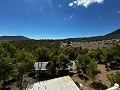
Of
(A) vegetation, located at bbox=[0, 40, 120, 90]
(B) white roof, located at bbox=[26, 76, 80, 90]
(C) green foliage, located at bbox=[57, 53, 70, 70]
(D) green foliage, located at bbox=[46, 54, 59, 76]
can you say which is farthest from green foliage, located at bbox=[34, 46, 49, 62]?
(B) white roof, located at bbox=[26, 76, 80, 90]

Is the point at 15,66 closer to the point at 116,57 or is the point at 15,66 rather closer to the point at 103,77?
the point at 103,77

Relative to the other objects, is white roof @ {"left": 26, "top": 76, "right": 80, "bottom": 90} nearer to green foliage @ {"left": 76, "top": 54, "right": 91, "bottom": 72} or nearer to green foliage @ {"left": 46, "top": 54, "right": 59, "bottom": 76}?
green foliage @ {"left": 46, "top": 54, "right": 59, "bottom": 76}

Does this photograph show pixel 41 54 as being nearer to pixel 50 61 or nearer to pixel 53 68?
pixel 50 61

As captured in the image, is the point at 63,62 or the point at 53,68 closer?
the point at 53,68

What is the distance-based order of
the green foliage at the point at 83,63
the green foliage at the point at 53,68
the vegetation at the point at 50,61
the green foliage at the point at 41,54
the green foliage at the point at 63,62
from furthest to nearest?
the green foliage at the point at 41,54
the green foliage at the point at 63,62
the green foliage at the point at 83,63
the green foliage at the point at 53,68
the vegetation at the point at 50,61

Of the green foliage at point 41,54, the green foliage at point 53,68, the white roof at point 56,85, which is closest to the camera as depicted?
the white roof at point 56,85

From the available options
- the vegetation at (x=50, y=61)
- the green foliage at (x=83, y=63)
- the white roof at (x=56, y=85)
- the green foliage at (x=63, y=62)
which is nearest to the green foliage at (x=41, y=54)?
the vegetation at (x=50, y=61)

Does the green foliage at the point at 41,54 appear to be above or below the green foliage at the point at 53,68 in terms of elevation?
above

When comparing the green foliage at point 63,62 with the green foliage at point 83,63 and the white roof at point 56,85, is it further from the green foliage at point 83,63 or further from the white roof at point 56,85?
the white roof at point 56,85

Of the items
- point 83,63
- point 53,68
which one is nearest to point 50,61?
point 53,68

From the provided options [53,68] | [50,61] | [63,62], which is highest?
[50,61]

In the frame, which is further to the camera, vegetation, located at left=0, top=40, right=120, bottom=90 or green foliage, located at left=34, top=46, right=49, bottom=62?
green foliage, located at left=34, top=46, right=49, bottom=62

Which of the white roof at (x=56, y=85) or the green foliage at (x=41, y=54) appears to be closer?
the white roof at (x=56, y=85)
